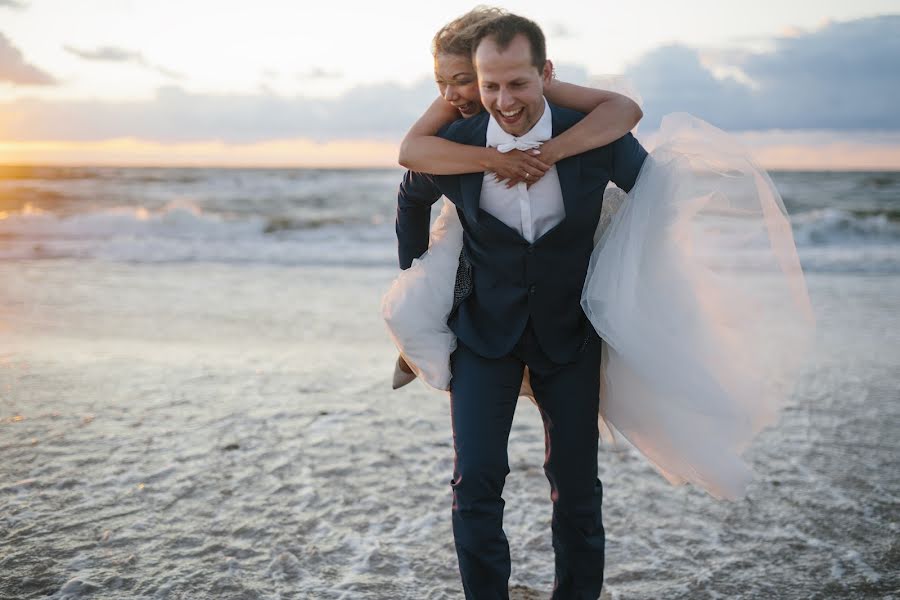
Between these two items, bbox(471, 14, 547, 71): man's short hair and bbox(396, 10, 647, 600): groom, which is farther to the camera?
bbox(396, 10, 647, 600): groom

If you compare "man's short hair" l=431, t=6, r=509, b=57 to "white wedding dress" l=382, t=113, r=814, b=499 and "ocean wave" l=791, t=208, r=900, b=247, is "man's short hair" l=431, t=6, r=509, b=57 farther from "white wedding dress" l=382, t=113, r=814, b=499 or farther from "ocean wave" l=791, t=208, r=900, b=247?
"ocean wave" l=791, t=208, r=900, b=247

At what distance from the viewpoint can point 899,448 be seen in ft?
15.4

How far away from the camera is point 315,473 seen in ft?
14.1

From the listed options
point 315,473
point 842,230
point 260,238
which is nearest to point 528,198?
point 315,473

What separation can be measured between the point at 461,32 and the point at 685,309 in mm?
1208

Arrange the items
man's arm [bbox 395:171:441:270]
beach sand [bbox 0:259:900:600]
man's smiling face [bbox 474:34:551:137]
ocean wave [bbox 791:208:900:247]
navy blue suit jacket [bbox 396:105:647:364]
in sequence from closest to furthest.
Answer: man's smiling face [bbox 474:34:551:137], navy blue suit jacket [bbox 396:105:647:364], man's arm [bbox 395:171:441:270], beach sand [bbox 0:259:900:600], ocean wave [bbox 791:208:900:247]

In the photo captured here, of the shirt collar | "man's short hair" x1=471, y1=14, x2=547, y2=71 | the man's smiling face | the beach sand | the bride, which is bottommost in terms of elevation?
the beach sand

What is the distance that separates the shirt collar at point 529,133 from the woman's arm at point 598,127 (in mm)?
60

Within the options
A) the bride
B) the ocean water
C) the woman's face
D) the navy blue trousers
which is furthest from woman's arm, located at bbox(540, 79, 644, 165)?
the ocean water

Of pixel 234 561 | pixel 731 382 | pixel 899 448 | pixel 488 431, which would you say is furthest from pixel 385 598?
pixel 899 448

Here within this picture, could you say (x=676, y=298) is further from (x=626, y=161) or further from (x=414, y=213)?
(x=414, y=213)

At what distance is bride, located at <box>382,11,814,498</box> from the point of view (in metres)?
2.67

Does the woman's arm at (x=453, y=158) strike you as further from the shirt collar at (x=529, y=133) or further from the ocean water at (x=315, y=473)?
the ocean water at (x=315, y=473)

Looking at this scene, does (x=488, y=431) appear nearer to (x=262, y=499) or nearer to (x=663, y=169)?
(x=663, y=169)
